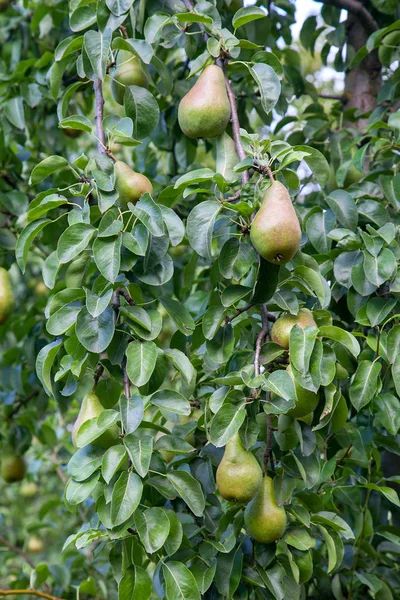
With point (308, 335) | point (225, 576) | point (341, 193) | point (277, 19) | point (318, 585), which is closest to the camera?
point (308, 335)

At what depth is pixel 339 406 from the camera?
1.06 meters

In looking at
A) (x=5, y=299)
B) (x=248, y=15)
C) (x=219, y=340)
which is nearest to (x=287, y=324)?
(x=219, y=340)

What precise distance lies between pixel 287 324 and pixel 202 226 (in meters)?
0.17

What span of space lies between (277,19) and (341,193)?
2.55 feet

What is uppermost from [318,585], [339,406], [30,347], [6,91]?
[6,91]

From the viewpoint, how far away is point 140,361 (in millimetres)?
980

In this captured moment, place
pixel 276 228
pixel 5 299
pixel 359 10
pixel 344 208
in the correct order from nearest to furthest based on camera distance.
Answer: pixel 276 228, pixel 344 208, pixel 5 299, pixel 359 10

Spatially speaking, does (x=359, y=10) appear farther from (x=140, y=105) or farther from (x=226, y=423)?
(x=226, y=423)

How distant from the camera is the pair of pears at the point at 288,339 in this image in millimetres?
946

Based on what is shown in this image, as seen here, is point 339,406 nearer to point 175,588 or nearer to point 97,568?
point 175,588

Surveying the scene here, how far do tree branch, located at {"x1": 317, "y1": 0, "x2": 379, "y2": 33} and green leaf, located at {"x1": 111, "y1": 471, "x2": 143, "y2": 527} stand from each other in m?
1.22

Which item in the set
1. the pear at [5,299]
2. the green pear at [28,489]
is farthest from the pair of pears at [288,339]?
the green pear at [28,489]

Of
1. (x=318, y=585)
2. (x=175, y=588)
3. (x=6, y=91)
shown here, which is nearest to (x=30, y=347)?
(x=6, y=91)

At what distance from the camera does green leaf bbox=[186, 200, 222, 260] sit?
3.22ft
